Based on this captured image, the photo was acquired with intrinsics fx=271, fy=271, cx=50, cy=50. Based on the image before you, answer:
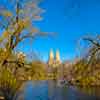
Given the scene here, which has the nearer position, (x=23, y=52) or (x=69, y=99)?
(x=23, y=52)

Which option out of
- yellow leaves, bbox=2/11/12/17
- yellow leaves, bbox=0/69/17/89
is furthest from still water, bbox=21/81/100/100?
yellow leaves, bbox=2/11/12/17

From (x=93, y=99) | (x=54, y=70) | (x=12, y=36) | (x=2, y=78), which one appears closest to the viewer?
(x=2, y=78)

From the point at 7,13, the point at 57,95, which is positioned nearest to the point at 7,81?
the point at 7,13

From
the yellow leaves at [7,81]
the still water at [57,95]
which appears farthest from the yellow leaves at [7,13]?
the still water at [57,95]

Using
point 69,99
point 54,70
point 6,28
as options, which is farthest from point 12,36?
point 54,70

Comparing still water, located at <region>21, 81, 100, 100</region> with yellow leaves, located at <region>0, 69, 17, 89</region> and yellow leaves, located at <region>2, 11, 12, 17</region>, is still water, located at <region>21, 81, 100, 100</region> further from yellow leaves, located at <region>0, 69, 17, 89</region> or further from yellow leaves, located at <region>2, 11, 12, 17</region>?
yellow leaves, located at <region>2, 11, 12, 17</region>

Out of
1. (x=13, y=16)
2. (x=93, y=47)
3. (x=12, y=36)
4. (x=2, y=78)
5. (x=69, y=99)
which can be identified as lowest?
(x=69, y=99)

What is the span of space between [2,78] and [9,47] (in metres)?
3.19

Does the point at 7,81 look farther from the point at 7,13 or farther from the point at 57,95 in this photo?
the point at 57,95

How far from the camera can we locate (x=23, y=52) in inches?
966

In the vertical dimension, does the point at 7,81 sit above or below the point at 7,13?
below

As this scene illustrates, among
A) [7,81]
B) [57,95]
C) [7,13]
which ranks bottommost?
[57,95]

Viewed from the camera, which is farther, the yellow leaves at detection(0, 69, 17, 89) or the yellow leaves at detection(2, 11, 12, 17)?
the yellow leaves at detection(2, 11, 12, 17)

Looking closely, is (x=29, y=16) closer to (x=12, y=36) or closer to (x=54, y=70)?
(x=12, y=36)
